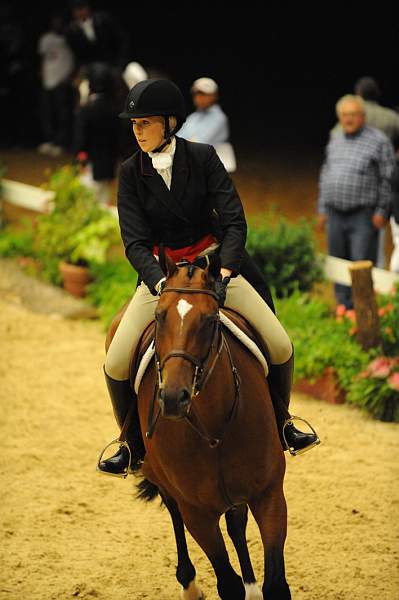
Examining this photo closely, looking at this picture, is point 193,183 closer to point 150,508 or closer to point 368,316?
point 150,508

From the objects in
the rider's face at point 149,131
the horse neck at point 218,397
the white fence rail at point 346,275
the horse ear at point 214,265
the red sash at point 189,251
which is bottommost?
the white fence rail at point 346,275

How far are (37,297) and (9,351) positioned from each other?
1.68 meters

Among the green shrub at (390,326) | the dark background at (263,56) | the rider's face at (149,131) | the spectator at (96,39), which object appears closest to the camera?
the rider's face at (149,131)

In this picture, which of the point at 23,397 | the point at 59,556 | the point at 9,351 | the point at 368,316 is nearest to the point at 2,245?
the point at 9,351

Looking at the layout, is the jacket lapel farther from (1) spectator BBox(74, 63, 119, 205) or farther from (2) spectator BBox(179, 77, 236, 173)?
(1) spectator BBox(74, 63, 119, 205)

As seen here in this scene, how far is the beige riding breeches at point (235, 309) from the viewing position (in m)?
5.61

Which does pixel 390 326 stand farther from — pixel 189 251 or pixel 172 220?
pixel 172 220

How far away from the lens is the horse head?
172 inches

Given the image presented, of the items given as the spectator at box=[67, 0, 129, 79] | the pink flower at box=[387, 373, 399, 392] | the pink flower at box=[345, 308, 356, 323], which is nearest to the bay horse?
the pink flower at box=[387, 373, 399, 392]

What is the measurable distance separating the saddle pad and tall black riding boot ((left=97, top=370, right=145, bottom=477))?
0.97 feet

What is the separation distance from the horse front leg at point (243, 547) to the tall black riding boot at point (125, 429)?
65 cm

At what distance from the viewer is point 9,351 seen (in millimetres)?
10844

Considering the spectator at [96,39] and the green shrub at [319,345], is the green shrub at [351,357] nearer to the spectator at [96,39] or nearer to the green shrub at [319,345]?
the green shrub at [319,345]

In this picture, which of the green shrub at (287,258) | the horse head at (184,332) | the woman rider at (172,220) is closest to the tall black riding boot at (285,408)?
the woman rider at (172,220)
